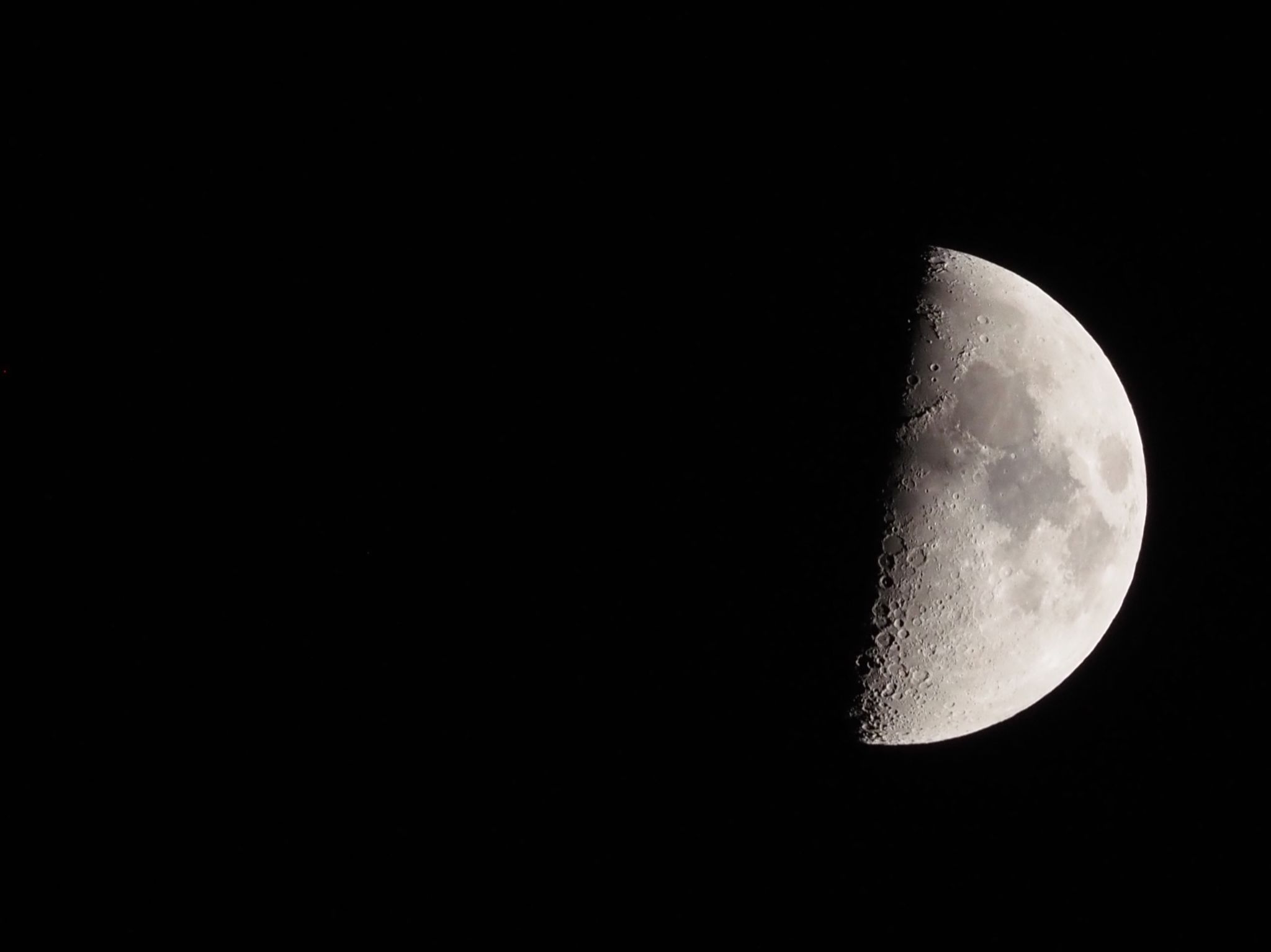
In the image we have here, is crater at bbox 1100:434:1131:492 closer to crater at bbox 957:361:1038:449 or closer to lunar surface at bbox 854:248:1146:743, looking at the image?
lunar surface at bbox 854:248:1146:743

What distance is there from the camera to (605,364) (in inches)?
111

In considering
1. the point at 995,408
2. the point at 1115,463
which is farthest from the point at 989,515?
the point at 1115,463

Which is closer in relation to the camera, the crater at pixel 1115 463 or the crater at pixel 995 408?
the crater at pixel 995 408

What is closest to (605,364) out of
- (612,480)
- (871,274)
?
(612,480)

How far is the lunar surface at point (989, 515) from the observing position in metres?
2.99

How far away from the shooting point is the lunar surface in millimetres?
2986

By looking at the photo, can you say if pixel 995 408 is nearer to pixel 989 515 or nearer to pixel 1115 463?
pixel 989 515

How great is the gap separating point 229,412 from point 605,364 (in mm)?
1338

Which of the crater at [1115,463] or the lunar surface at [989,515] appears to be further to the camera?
the crater at [1115,463]

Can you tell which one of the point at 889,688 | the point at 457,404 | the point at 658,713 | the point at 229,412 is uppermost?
the point at 457,404

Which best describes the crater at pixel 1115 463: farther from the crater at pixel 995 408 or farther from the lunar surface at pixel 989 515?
the crater at pixel 995 408

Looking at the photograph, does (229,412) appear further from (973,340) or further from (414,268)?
→ (973,340)

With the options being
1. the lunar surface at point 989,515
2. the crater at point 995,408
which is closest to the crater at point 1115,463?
the lunar surface at point 989,515

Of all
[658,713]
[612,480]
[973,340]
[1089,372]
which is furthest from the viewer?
[1089,372]
